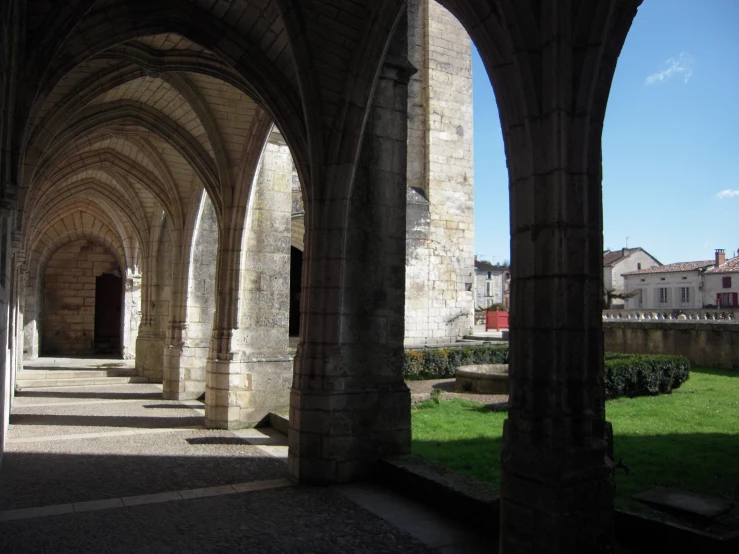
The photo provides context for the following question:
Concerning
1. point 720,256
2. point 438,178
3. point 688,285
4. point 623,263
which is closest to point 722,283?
point 720,256

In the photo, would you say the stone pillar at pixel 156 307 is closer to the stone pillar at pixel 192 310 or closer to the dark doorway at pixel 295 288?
the stone pillar at pixel 192 310

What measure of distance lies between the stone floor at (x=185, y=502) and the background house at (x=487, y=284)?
1496 inches

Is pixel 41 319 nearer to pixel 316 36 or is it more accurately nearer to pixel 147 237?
pixel 147 237

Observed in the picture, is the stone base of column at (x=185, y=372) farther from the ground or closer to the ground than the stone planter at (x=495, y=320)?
closer to the ground

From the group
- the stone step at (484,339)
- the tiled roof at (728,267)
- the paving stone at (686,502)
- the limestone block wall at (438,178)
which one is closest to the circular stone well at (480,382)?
the paving stone at (686,502)

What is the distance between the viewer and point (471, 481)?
419 centimetres

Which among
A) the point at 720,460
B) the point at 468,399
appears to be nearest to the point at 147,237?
the point at 468,399

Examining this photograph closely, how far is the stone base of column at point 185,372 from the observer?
10.1 meters

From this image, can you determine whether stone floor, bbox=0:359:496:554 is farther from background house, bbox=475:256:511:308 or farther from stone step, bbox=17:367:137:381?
background house, bbox=475:256:511:308

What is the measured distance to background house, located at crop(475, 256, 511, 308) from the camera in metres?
44.1

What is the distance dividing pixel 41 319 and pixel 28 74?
16.2m

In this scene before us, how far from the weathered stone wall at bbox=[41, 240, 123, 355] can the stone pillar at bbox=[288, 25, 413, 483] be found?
16177 mm

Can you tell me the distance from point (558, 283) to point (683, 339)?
1233 cm

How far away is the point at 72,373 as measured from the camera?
1328 cm
